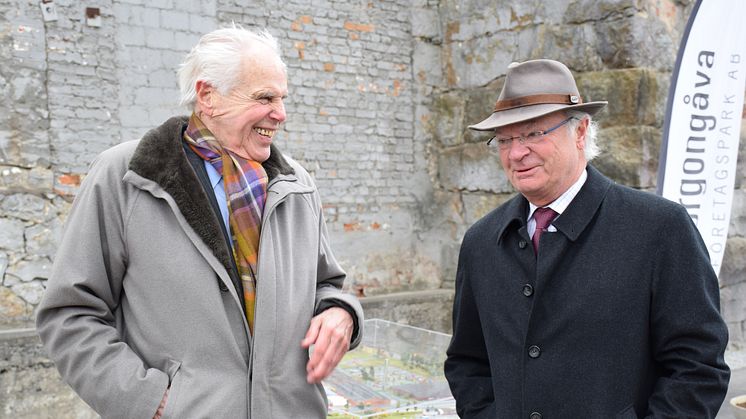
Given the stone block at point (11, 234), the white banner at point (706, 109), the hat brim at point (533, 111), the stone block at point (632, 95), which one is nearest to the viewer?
the hat brim at point (533, 111)

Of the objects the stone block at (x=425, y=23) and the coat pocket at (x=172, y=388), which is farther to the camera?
the stone block at (x=425, y=23)

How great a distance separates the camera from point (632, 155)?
5496 millimetres

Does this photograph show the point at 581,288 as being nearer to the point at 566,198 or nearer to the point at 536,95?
the point at 566,198

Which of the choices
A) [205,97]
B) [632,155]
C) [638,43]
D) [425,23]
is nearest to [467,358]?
[205,97]

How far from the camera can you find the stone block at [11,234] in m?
4.85

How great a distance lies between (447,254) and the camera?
7.13 m

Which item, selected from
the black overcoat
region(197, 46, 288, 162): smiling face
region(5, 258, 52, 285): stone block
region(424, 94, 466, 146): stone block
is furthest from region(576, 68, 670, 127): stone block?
region(5, 258, 52, 285): stone block

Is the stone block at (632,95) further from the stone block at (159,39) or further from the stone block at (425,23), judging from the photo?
the stone block at (159,39)

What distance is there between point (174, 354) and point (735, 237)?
5539mm

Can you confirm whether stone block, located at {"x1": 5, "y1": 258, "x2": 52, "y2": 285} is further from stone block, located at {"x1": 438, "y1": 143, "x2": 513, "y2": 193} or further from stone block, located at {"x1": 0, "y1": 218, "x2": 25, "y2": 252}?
stone block, located at {"x1": 438, "y1": 143, "x2": 513, "y2": 193}

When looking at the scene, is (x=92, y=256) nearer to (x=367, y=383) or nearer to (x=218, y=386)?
(x=218, y=386)

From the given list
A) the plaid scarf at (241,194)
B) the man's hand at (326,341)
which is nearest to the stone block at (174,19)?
the plaid scarf at (241,194)

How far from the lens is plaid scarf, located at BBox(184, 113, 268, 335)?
196 centimetres

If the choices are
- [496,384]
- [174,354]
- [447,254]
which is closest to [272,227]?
[174,354]
